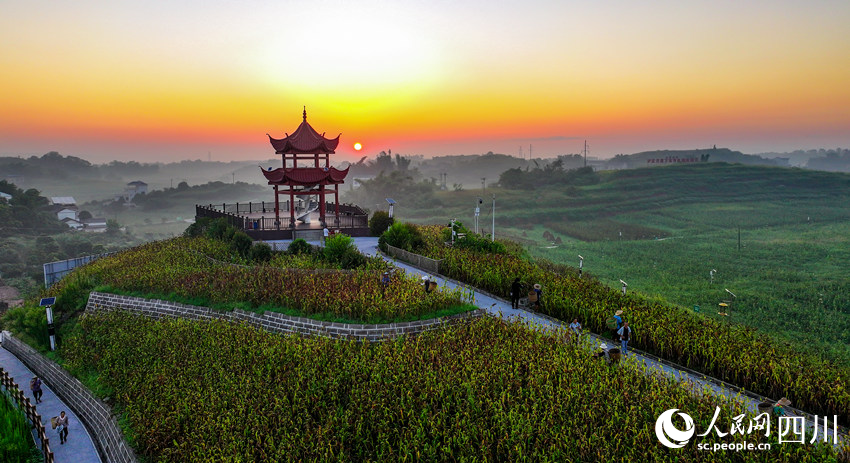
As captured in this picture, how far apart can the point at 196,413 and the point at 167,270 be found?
1220cm

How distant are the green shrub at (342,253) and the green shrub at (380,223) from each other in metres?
6.95

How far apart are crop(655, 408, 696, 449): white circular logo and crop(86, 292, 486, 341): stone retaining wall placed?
7.07 meters

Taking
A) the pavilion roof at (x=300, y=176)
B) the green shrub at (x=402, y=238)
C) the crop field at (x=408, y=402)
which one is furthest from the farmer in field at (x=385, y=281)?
the pavilion roof at (x=300, y=176)

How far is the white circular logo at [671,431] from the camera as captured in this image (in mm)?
9539

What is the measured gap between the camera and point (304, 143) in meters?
30.6

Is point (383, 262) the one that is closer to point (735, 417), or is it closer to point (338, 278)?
point (338, 278)

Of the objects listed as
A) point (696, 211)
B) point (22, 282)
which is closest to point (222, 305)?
point (22, 282)

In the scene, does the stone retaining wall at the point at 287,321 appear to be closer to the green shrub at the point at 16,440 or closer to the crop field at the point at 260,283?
the crop field at the point at 260,283

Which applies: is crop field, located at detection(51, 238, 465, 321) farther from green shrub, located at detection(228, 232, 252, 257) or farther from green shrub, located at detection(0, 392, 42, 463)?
green shrub, located at detection(0, 392, 42, 463)

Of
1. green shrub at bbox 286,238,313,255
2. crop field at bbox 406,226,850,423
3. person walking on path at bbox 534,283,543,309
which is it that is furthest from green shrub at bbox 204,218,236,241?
person walking on path at bbox 534,283,543,309

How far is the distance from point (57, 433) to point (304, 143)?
19595mm

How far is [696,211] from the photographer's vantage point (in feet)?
292

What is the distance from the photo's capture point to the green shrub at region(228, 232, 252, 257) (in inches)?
993

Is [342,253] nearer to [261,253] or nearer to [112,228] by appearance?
[261,253]
